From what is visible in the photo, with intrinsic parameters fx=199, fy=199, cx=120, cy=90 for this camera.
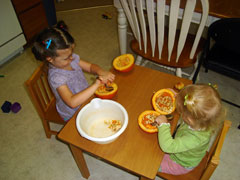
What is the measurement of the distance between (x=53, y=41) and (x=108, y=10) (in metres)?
2.54

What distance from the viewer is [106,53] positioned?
2512mm

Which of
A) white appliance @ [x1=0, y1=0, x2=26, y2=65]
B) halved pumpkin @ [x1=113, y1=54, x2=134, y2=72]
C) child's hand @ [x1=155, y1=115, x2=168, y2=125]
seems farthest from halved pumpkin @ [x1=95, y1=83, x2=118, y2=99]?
white appliance @ [x1=0, y1=0, x2=26, y2=65]

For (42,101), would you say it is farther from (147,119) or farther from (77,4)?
(77,4)

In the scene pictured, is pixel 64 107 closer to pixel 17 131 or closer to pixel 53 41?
pixel 53 41

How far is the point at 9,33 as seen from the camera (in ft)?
7.61

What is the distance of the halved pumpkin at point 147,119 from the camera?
907 millimetres

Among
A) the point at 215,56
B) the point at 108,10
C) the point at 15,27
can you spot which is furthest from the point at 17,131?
the point at 108,10

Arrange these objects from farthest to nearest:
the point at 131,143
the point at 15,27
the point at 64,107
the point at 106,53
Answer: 1. the point at 106,53
2. the point at 15,27
3. the point at 64,107
4. the point at 131,143

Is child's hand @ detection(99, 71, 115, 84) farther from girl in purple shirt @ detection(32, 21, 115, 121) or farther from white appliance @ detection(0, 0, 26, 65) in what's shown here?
white appliance @ detection(0, 0, 26, 65)

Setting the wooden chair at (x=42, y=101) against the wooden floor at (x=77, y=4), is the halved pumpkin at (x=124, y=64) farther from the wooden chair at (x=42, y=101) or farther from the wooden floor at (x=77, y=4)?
the wooden floor at (x=77, y=4)

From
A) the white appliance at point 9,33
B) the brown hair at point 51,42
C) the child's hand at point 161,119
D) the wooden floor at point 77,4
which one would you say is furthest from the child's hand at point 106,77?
the wooden floor at point 77,4

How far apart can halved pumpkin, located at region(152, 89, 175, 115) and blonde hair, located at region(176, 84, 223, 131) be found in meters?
0.16

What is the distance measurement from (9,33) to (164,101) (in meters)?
2.13

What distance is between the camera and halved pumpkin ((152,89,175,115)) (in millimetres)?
981
